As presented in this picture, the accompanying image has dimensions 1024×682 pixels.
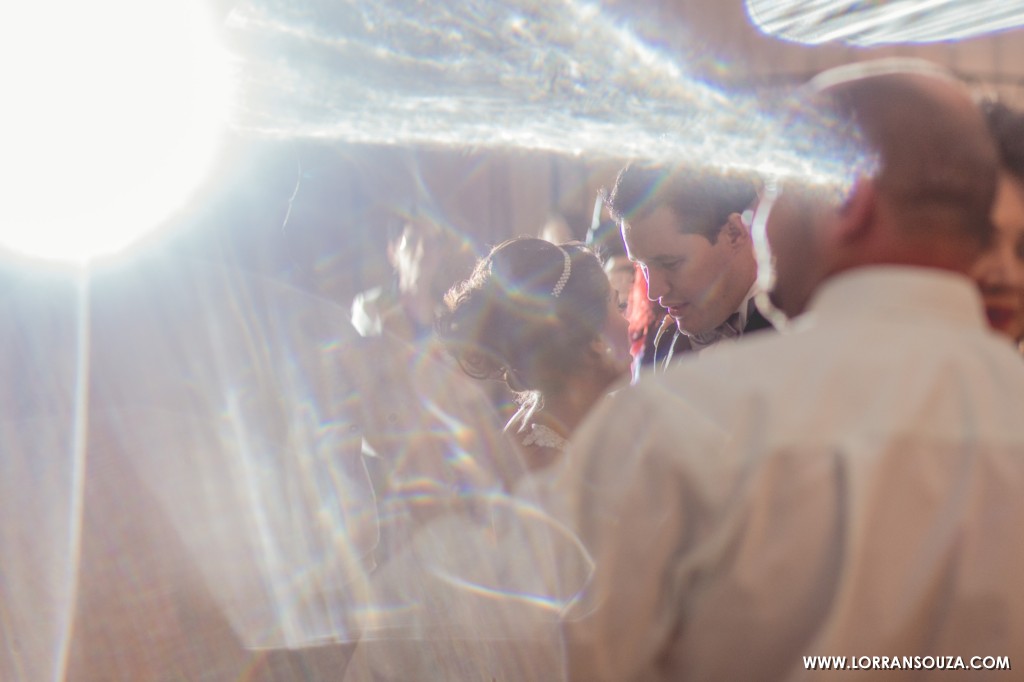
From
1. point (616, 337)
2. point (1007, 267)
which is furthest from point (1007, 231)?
point (616, 337)

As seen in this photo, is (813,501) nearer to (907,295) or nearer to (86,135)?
(907,295)

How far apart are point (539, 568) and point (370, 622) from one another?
13.6 inches

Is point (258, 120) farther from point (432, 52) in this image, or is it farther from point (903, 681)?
point (903, 681)

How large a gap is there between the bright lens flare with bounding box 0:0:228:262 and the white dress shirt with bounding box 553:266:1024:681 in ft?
1.96

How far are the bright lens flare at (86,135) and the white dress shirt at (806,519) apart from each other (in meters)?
0.60

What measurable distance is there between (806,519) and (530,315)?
1025mm

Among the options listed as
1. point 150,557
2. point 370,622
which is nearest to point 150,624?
point 150,557

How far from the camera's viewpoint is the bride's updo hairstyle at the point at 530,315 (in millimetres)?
1871

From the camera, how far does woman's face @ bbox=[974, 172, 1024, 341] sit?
1515mm

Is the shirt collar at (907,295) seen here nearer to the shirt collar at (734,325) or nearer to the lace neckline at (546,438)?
the lace neckline at (546,438)

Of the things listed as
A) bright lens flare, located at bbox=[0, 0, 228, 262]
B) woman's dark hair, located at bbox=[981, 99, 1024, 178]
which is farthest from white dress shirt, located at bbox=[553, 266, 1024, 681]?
woman's dark hair, located at bbox=[981, 99, 1024, 178]

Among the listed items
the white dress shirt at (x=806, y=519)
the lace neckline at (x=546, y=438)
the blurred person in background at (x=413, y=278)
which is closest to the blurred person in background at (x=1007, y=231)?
the white dress shirt at (x=806, y=519)

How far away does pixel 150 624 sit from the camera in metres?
1.03

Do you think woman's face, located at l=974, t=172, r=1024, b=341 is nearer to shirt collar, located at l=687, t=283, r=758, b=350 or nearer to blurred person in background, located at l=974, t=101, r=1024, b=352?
blurred person in background, located at l=974, t=101, r=1024, b=352
